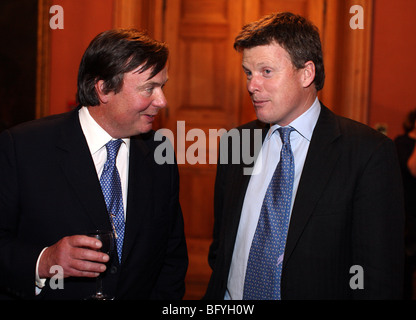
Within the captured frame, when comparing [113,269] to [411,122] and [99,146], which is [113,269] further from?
[411,122]

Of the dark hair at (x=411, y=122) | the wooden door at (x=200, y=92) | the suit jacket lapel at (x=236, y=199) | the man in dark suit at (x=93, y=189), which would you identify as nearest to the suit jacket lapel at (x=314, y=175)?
the suit jacket lapel at (x=236, y=199)

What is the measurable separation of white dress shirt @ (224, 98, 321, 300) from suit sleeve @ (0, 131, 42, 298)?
2.48 feet

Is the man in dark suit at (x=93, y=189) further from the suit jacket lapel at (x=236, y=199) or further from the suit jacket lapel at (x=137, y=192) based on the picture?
the suit jacket lapel at (x=236, y=199)

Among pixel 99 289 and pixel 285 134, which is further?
pixel 285 134

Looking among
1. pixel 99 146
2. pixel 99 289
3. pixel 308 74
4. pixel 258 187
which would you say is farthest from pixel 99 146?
pixel 308 74

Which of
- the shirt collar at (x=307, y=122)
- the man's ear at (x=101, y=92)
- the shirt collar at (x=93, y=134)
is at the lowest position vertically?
the shirt collar at (x=93, y=134)

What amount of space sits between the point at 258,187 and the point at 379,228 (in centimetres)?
49

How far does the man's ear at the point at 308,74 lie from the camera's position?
1.90 metres

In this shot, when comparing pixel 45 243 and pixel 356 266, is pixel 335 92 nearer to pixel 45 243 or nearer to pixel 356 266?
pixel 356 266

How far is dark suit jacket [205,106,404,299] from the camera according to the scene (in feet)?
5.48

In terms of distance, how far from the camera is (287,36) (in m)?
1.84

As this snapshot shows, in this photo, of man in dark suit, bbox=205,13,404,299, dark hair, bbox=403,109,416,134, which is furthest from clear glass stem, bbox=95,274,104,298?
dark hair, bbox=403,109,416,134

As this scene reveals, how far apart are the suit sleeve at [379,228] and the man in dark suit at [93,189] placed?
786 millimetres
